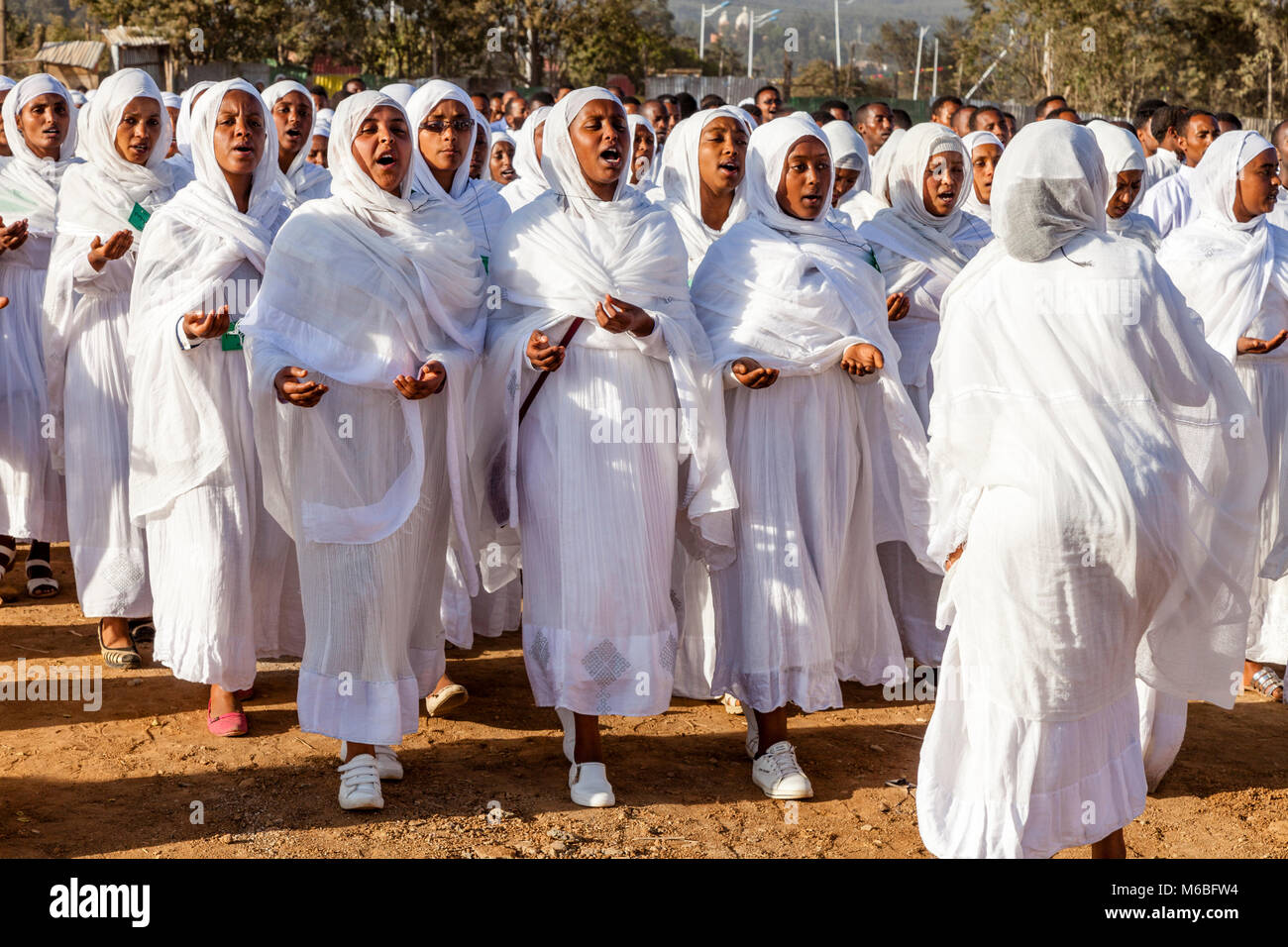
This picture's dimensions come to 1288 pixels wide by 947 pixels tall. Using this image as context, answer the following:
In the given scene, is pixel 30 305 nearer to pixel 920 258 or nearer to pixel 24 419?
pixel 24 419

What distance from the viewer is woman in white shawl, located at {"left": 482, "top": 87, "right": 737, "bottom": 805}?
15.6 ft

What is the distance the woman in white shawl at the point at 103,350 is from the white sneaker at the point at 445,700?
1.47 m

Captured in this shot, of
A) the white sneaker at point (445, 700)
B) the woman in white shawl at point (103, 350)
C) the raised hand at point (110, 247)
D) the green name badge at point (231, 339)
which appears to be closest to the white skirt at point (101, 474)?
the woman in white shawl at point (103, 350)

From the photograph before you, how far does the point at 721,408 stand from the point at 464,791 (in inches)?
64.1

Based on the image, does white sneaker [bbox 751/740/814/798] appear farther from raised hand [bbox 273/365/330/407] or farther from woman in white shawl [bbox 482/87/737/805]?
raised hand [bbox 273/365/330/407]

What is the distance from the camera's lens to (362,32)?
123ft

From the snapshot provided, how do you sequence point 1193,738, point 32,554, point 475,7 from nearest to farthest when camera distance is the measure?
point 1193,738 < point 32,554 < point 475,7

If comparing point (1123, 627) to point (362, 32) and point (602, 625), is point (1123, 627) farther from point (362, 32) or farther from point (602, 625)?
point (362, 32)

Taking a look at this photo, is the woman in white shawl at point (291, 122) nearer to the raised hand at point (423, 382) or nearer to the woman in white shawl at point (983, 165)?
the raised hand at point (423, 382)

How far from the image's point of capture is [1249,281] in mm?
5938

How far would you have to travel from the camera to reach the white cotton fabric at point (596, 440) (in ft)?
15.6

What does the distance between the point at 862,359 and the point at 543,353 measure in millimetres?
1199

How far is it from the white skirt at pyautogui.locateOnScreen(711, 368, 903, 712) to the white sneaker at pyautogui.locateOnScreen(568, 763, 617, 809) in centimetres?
61
